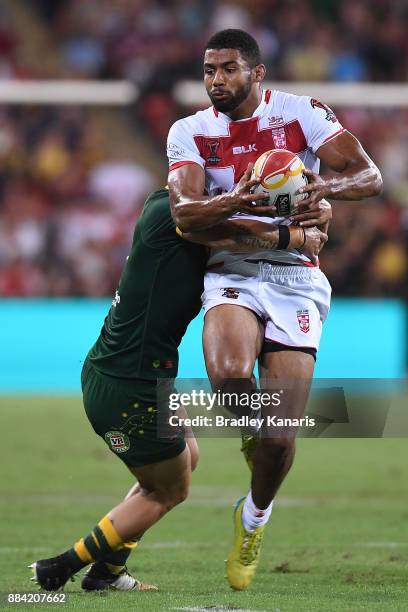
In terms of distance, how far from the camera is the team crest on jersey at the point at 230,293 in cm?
615

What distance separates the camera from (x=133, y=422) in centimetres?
584

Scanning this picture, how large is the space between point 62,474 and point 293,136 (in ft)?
17.2

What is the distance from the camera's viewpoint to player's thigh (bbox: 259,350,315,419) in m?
6.01

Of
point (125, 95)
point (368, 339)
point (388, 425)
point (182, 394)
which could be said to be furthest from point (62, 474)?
point (125, 95)

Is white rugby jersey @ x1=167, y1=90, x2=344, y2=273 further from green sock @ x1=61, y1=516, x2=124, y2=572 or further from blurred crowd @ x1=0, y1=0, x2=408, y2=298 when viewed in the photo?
blurred crowd @ x1=0, y1=0, x2=408, y2=298

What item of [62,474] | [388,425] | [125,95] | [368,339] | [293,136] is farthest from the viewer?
[125,95]

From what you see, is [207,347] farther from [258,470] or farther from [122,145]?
[122,145]

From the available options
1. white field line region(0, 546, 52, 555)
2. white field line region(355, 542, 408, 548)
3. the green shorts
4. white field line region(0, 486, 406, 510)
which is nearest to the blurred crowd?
white field line region(0, 486, 406, 510)

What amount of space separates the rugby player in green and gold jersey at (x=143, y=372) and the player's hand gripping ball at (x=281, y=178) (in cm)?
10

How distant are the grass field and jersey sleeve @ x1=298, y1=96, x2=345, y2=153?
7.31 ft

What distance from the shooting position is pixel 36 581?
5906mm

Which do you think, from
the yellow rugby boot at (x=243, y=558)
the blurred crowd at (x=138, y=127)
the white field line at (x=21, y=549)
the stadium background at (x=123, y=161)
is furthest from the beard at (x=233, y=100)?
the blurred crowd at (x=138, y=127)

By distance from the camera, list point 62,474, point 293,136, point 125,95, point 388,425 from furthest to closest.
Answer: point 125,95 → point 62,474 → point 388,425 → point 293,136

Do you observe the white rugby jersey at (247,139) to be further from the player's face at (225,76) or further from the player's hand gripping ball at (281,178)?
the player's hand gripping ball at (281,178)
